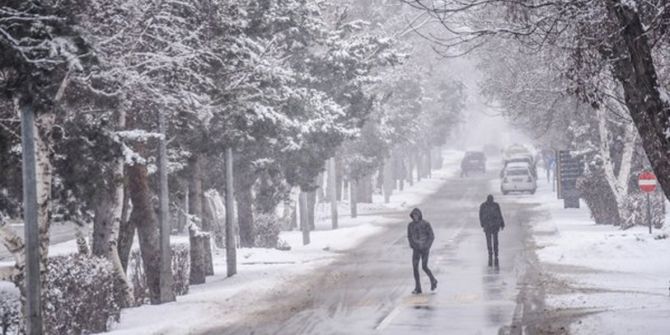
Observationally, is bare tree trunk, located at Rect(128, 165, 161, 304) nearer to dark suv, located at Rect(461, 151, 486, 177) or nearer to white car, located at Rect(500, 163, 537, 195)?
white car, located at Rect(500, 163, 537, 195)

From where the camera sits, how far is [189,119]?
19828 millimetres

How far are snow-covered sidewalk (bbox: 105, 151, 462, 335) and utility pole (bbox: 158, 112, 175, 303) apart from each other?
0.45 meters

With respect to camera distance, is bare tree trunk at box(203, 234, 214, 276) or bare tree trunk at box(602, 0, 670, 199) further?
bare tree trunk at box(203, 234, 214, 276)

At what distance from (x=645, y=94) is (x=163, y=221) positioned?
33.0 feet

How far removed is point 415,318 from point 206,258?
36.9 ft

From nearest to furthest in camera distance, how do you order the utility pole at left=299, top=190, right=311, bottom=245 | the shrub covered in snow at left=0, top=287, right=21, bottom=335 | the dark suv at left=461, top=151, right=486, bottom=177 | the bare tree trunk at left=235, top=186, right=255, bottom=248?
the shrub covered in snow at left=0, top=287, right=21, bottom=335, the bare tree trunk at left=235, top=186, right=255, bottom=248, the utility pole at left=299, top=190, right=311, bottom=245, the dark suv at left=461, top=151, right=486, bottom=177

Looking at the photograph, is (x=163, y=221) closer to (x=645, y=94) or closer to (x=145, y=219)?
(x=145, y=219)

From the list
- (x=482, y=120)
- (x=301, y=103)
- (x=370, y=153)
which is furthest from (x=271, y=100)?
(x=482, y=120)

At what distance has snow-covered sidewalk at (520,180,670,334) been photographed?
47.2 ft

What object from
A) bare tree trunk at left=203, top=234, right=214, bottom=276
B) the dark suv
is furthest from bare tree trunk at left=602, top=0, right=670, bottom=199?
the dark suv

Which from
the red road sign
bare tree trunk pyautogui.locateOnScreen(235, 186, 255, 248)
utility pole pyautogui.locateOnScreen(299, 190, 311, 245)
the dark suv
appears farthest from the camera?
the dark suv

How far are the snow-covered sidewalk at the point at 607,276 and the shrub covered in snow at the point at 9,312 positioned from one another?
8.11 metres

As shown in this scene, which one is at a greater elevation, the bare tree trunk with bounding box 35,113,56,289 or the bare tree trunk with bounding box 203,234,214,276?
the bare tree trunk with bounding box 35,113,56,289

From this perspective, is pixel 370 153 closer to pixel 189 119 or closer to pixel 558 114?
pixel 558 114
